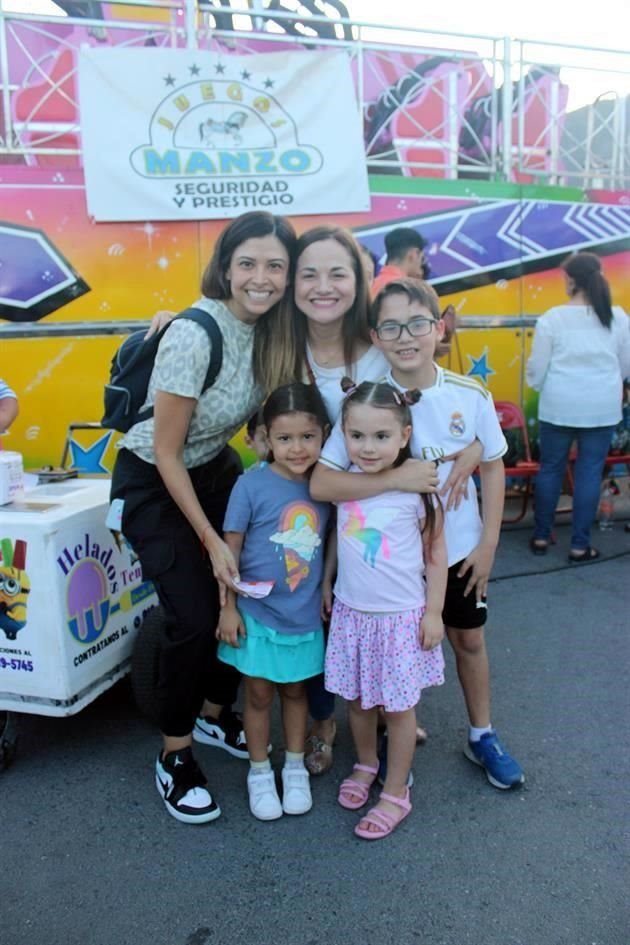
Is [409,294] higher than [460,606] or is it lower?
higher

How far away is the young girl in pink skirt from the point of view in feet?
7.32

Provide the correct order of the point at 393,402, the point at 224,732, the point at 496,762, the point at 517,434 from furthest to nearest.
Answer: the point at 517,434 < the point at 224,732 < the point at 496,762 < the point at 393,402

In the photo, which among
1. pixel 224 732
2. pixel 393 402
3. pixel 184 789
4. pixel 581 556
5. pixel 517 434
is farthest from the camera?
pixel 517 434

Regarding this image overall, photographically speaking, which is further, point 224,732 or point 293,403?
point 224,732

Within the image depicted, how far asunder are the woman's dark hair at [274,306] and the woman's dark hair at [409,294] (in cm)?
28

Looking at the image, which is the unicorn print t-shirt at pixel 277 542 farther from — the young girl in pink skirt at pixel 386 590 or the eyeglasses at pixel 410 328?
the eyeglasses at pixel 410 328

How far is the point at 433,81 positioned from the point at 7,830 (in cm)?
545

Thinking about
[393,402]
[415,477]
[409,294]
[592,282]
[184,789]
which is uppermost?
[592,282]

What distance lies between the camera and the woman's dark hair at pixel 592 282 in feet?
15.6

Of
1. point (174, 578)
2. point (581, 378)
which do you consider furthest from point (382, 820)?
point (581, 378)

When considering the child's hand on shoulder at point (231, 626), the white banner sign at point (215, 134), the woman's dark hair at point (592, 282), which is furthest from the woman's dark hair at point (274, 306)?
the woman's dark hair at point (592, 282)

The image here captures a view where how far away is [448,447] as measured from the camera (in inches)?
93.0

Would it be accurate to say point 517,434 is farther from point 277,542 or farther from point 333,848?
point 333,848

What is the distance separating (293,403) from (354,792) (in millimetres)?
1280
